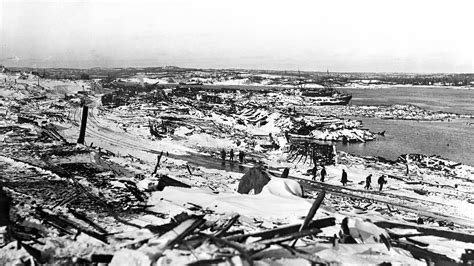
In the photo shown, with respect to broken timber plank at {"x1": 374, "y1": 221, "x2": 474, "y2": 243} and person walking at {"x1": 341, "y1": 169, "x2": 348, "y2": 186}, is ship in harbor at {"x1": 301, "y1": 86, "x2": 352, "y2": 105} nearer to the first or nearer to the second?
person walking at {"x1": 341, "y1": 169, "x2": 348, "y2": 186}

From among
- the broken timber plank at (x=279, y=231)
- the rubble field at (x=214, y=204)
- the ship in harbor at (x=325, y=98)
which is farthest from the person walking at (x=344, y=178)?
the ship in harbor at (x=325, y=98)

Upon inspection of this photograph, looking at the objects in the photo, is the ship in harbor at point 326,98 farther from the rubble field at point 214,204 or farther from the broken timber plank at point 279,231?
the broken timber plank at point 279,231

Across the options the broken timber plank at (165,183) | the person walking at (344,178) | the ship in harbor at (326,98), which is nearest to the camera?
the broken timber plank at (165,183)

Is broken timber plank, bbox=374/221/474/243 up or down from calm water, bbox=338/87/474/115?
down

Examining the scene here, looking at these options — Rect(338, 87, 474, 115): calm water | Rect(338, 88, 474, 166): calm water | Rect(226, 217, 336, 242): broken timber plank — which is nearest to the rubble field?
Rect(226, 217, 336, 242): broken timber plank

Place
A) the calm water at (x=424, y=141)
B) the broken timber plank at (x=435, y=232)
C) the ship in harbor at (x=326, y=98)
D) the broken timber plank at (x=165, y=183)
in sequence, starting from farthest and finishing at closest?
the ship in harbor at (x=326, y=98), the calm water at (x=424, y=141), the broken timber plank at (x=165, y=183), the broken timber plank at (x=435, y=232)

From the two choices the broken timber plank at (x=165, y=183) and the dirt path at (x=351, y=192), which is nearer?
the broken timber plank at (x=165, y=183)

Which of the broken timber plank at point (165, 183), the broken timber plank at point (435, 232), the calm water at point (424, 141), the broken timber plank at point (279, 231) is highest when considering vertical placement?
the broken timber plank at point (279, 231)

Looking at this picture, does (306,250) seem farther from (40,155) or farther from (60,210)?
(40,155)

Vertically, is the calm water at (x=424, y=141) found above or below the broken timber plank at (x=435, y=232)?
below
